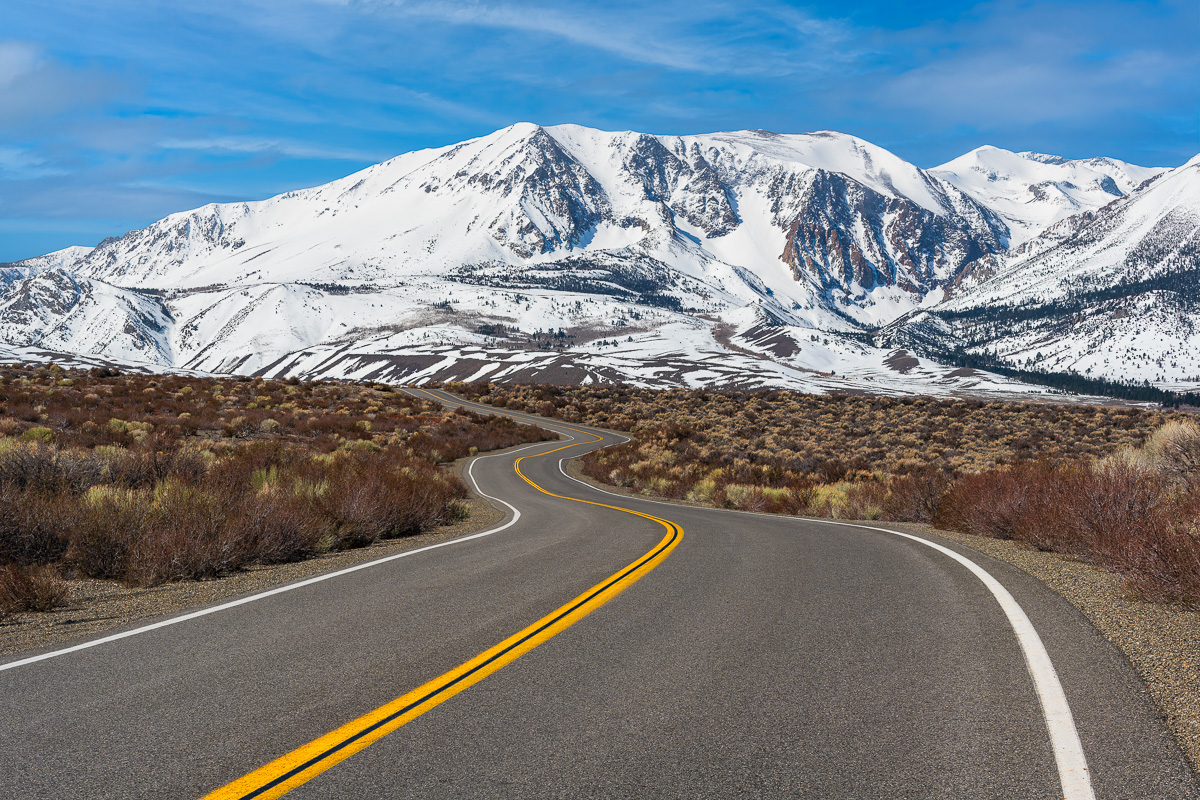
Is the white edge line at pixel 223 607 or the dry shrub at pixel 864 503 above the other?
the white edge line at pixel 223 607

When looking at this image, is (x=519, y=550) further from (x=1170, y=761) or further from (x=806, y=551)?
(x=1170, y=761)

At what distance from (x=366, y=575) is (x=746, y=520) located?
8872 millimetres

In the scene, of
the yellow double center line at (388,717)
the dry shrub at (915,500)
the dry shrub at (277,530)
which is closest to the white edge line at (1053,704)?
the yellow double center line at (388,717)

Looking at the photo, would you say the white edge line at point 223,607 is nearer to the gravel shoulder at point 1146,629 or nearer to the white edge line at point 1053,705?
the white edge line at point 1053,705

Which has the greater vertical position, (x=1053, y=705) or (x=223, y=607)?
(x=1053, y=705)

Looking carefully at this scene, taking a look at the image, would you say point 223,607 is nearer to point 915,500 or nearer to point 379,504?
point 379,504

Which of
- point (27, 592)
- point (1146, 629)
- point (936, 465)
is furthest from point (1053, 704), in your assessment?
point (936, 465)

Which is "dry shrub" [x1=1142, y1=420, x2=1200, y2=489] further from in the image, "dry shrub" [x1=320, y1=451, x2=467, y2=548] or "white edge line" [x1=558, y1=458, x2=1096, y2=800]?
"dry shrub" [x1=320, y1=451, x2=467, y2=548]

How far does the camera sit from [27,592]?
263 inches

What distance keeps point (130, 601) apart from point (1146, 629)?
29.1 ft

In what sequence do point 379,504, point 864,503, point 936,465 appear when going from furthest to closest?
point 936,465, point 864,503, point 379,504

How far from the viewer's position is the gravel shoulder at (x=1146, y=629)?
421cm

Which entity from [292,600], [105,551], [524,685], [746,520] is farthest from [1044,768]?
[746,520]

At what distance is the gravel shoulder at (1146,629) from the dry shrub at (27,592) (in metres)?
8.54
